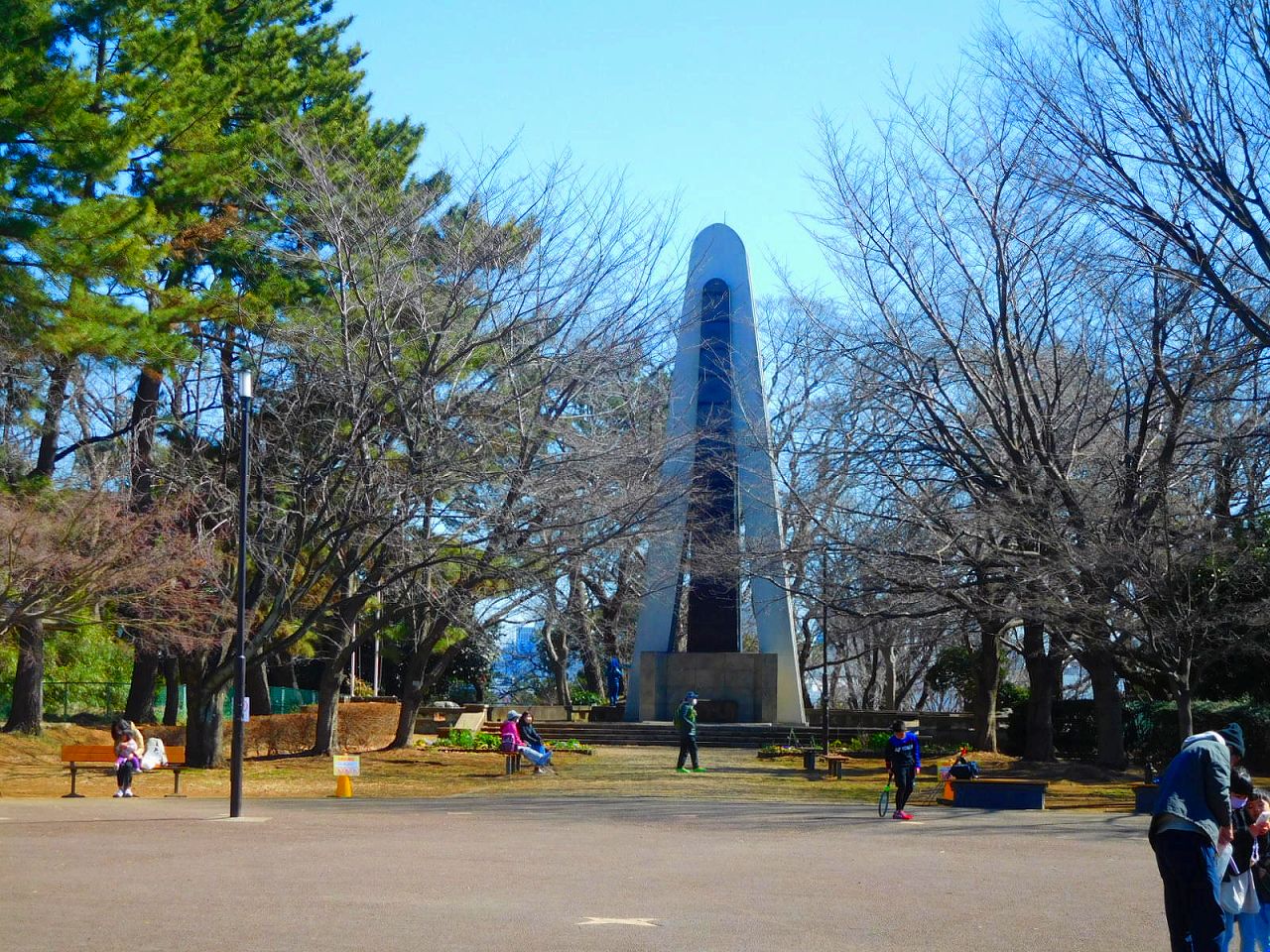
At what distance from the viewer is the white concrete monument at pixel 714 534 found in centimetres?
3594

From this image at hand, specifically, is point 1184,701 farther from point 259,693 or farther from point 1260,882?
point 259,693

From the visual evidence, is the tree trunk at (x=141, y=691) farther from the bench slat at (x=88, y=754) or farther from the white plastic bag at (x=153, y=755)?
the bench slat at (x=88, y=754)

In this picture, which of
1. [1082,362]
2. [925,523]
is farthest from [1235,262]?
[925,523]

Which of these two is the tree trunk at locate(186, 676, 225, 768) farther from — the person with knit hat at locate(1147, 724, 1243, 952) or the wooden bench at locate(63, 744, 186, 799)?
the person with knit hat at locate(1147, 724, 1243, 952)

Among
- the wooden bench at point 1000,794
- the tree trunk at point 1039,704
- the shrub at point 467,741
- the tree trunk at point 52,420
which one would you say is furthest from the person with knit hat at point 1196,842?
the shrub at point 467,741

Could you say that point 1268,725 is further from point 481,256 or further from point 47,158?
point 47,158

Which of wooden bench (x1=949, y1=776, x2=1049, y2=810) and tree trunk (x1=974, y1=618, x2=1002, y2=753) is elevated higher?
tree trunk (x1=974, y1=618, x2=1002, y2=753)

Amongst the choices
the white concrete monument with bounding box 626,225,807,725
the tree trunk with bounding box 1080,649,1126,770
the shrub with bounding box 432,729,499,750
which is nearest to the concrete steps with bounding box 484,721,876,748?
the white concrete monument with bounding box 626,225,807,725

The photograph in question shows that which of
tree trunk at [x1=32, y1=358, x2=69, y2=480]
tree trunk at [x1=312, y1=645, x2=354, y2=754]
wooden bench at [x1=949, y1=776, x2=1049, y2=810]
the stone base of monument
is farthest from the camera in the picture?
the stone base of monument

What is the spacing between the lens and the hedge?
27.6m

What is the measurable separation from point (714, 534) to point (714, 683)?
19.8ft

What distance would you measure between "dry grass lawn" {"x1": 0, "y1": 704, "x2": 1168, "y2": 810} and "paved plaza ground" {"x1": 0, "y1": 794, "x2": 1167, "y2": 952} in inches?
146

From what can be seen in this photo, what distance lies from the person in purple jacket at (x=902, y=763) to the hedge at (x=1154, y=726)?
11543 millimetres

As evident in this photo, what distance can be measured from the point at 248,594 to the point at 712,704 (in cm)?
1670
